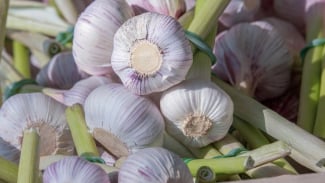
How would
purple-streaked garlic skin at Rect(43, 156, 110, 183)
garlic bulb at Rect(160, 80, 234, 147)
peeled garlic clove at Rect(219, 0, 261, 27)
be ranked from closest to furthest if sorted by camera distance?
purple-streaked garlic skin at Rect(43, 156, 110, 183) < garlic bulb at Rect(160, 80, 234, 147) < peeled garlic clove at Rect(219, 0, 261, 27)

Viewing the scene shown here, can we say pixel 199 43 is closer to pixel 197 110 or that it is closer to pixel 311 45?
pixel 197 110

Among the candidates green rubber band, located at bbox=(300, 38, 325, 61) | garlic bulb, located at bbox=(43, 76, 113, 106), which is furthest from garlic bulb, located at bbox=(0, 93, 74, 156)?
green rubber band, located at bbox=(300, 38, 325, 61)

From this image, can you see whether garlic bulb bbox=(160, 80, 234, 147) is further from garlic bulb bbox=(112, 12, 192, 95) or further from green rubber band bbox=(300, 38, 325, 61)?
green rubber band bbox=(300, 38, 325, 61)

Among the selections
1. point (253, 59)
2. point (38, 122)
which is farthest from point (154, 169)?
point (253, 59)

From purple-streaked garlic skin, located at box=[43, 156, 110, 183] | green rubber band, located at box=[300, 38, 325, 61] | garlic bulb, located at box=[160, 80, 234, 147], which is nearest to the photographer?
purple-streaked garlic skin, located at box=[43, 156, 110, 183]

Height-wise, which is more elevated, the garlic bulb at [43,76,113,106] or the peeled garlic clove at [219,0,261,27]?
the peeled garlic clove at [219,0,261,27]

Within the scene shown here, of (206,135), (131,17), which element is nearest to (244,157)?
(206,135)
